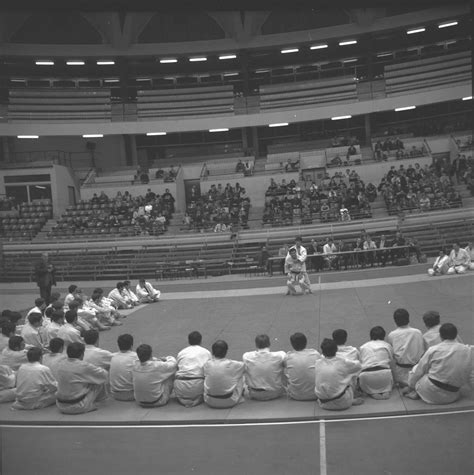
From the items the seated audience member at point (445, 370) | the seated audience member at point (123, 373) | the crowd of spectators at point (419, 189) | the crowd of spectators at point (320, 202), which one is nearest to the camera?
the seated audience member at point (445, 370)

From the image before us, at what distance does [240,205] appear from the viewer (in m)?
30.2

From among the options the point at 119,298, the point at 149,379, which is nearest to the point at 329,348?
the point at 149,379

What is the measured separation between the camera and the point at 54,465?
4.85 metres

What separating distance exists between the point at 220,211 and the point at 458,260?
14541 millimetres

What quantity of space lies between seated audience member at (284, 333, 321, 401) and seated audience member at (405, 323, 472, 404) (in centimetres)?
127

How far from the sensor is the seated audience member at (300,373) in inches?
263

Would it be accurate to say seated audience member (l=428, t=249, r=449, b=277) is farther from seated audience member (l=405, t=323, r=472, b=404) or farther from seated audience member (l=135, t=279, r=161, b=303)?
seated audience member (l=405, t=323, r=472, b=404)

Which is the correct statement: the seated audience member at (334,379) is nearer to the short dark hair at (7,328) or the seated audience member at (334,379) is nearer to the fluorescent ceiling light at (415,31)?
the short dark hair at (7,328)

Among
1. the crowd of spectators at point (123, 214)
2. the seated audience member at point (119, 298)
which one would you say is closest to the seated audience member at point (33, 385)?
the seated audience member at point (119, 298)

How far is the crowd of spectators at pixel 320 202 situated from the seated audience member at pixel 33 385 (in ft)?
71.2

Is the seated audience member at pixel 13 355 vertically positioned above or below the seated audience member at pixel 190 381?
above

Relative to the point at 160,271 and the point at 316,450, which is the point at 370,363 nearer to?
the point at 316,450

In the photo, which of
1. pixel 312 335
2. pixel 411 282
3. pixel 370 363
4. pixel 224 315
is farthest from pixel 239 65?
pixel 370 363

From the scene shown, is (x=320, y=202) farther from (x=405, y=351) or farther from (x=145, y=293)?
(x=405, y=351)
